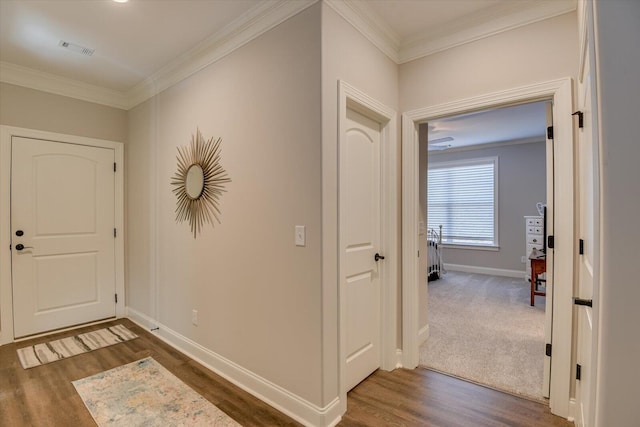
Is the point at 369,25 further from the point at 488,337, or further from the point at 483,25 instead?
the point at 488,337

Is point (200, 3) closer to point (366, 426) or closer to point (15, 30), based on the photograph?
point (15, 30)

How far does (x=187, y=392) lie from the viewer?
2229 millimetres

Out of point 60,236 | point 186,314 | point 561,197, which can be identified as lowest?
point 186,314

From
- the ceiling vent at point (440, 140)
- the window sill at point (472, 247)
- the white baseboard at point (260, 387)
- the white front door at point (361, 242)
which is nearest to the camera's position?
the white baseboard at point (260, 387)

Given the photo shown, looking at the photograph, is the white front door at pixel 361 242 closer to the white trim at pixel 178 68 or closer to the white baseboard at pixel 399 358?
the white baseboard at pixel 399 358

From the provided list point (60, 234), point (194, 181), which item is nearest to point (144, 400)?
point (194, 181)

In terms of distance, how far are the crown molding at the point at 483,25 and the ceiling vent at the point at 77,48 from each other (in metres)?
2.76

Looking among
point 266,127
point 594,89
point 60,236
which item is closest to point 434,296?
point 266,127

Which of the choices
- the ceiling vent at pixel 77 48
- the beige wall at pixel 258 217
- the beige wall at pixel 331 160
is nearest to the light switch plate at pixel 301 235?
the beige wall at pixel 258 217

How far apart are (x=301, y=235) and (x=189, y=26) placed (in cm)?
187

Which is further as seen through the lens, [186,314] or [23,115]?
[23,115]

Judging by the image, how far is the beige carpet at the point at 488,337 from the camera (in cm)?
247

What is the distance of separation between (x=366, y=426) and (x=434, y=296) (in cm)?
327

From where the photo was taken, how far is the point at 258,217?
222 centimetres
